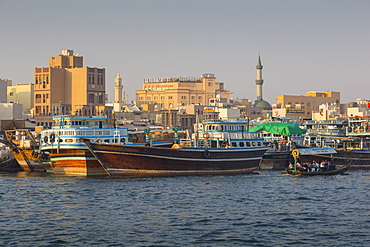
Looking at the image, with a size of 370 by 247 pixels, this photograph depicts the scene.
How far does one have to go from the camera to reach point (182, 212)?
4481 centimetres

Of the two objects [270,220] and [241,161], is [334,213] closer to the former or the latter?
[270,220]

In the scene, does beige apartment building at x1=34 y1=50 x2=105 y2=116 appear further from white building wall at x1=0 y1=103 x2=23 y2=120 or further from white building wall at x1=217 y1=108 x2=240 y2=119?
white building wall at x1=217 y1=108 x2=240 y2=119

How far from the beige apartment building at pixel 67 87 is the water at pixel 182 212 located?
8031 centimetres

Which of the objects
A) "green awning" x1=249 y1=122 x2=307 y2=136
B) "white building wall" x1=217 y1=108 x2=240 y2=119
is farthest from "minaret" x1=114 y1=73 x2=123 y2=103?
"green awning" x1=249 y1=122 x2=307 y2=136

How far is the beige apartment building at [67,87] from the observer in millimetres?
144900

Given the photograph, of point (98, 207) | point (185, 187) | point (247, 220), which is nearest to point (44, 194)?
point (98, 207)

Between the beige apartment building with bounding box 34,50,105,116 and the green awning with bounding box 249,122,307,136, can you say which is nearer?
the green awning with bounding box 249,122,307,136

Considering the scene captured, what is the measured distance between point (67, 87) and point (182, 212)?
108212 mm

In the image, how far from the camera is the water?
119 feet

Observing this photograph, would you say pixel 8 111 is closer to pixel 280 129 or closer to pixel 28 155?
pixel 28 155

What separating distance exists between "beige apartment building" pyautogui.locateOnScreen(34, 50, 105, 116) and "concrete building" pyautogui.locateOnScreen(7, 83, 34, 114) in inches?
660

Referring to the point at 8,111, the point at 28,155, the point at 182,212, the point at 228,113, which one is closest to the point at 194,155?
the point at 28,155

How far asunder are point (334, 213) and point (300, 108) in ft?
484

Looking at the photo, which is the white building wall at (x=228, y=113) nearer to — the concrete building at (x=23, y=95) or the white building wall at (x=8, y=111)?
the white building wall at (x=8, y=111)
